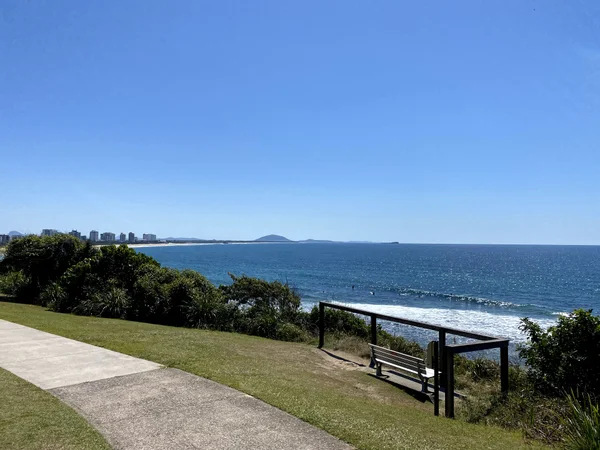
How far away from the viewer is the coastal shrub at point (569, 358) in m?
6.89

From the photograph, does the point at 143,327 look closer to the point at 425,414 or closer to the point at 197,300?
the point at 197,300

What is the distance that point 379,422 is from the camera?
17.0 feet

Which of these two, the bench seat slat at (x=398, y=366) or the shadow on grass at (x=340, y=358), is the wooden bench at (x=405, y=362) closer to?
the bench seat slat at (x=398, y=366)

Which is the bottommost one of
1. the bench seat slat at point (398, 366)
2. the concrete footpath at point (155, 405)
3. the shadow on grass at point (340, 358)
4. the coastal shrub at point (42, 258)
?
the shadow on grass at point (340, 358)

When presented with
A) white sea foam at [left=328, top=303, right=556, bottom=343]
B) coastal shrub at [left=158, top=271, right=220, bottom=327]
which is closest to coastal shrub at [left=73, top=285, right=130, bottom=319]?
coastal shrub at [left=158, top=271, right=220, bottom=327]

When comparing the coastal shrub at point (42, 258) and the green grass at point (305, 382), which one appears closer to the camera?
the green grass at point (305, 382)

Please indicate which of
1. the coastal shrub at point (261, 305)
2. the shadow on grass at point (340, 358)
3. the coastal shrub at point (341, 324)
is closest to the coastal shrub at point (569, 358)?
the shadow on grass at point (340, 358)

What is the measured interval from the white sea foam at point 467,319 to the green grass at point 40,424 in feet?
73.3

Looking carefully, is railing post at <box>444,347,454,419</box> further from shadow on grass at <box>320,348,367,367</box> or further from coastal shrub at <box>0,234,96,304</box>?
coastal shrub at <box>0,234,96,304</box>

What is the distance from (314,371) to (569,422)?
4.82 metres

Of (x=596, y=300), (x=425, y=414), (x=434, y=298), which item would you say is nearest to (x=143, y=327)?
(x=425, y=414)

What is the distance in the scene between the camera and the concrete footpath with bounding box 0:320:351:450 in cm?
442

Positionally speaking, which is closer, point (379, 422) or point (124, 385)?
point (379, 422)

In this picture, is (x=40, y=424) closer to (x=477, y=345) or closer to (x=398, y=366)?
(x=398, y=366)
